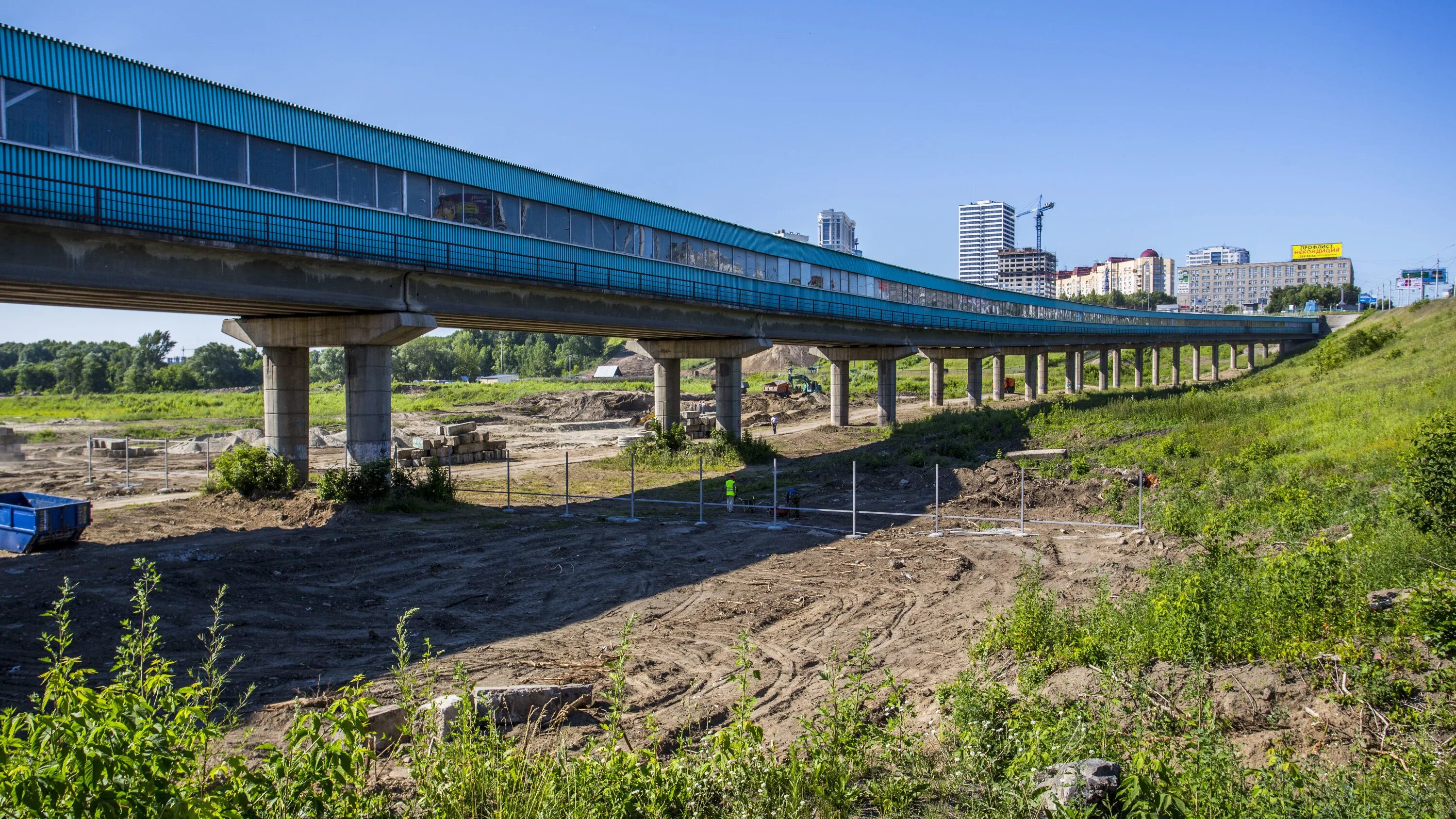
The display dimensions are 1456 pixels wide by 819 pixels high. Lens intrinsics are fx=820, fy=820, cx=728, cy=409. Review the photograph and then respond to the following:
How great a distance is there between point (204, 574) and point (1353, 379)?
50.2 meters

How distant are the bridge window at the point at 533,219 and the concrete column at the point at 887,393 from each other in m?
29.1

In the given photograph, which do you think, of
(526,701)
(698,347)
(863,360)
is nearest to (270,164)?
(526,701)

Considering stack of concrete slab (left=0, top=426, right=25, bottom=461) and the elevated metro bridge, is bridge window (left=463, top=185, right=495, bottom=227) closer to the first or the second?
the elevated metro bridge

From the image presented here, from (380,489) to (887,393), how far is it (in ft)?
121

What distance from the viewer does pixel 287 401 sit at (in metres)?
25.2

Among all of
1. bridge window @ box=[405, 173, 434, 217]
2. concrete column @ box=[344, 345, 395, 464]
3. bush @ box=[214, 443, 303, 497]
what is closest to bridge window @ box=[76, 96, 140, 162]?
concrete column @ box=[344, 345, 395, 464]

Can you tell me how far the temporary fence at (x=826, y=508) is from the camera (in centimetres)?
1950

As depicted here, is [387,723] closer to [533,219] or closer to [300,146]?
[300,146]

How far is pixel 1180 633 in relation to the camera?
973 centimetres

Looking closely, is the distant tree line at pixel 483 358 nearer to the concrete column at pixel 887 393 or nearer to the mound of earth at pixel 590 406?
the mound of earth at pixel 590 406

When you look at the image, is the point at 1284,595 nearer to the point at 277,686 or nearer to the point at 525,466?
the point at 277,686

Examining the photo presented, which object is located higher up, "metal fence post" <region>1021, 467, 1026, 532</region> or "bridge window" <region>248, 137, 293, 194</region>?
"bridge window" <region>248, 137, 293, 194</region>

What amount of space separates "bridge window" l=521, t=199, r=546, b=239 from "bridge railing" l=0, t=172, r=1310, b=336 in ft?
3.33

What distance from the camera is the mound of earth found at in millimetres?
69688
